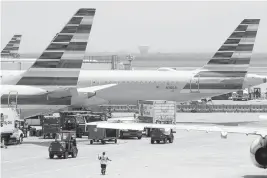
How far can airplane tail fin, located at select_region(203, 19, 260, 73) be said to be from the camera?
263 ft

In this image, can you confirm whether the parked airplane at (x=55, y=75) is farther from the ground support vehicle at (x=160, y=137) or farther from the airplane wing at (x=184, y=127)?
the airplane wing at (x=184, y=127)

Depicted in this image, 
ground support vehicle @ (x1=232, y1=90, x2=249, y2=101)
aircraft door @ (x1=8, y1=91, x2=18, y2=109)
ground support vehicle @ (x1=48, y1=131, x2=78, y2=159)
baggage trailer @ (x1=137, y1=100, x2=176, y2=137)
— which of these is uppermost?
ground support vehicle @ (x1=232, y1=90, x2=249, y2=101)

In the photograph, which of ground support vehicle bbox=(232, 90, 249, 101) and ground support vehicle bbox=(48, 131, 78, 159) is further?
ground support vehicle bbox=(232, 90, 249, 101)

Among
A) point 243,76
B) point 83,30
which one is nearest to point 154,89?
point 243,76

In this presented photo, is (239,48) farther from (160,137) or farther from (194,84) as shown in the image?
(160,137)

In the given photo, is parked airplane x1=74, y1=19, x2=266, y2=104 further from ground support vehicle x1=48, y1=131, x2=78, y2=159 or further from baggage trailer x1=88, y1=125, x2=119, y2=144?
ground support vehicle x1=48, y1=131, x2=78, y2=159

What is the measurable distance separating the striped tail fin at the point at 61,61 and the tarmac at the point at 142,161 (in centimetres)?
589

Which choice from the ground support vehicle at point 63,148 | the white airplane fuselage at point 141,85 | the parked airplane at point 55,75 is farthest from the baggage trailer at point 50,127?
the ground support vehicle at point 63,148

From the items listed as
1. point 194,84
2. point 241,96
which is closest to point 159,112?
point 194,84

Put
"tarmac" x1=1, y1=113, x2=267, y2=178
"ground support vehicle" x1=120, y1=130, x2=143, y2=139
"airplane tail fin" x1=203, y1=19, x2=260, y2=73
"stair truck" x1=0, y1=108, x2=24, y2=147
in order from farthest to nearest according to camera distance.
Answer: "airplane tail fin" x1=203, y1=19, x2=260, y2=73, "ground support vehicle" x1=120, y1=130, x2=143, y2=139, "stair truck" x1=0, y1=108, x2=24, y2=147, "tarmac" x1=1, y1=113, x2=267, y2=178

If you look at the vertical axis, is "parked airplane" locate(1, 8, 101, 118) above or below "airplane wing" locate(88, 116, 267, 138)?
above

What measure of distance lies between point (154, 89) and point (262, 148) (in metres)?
46.6

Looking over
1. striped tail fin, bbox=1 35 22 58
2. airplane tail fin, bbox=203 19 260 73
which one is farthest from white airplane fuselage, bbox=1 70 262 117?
striped tail fin, bbox=1 35 22 58

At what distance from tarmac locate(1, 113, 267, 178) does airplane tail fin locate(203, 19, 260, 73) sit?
20.2 metres
